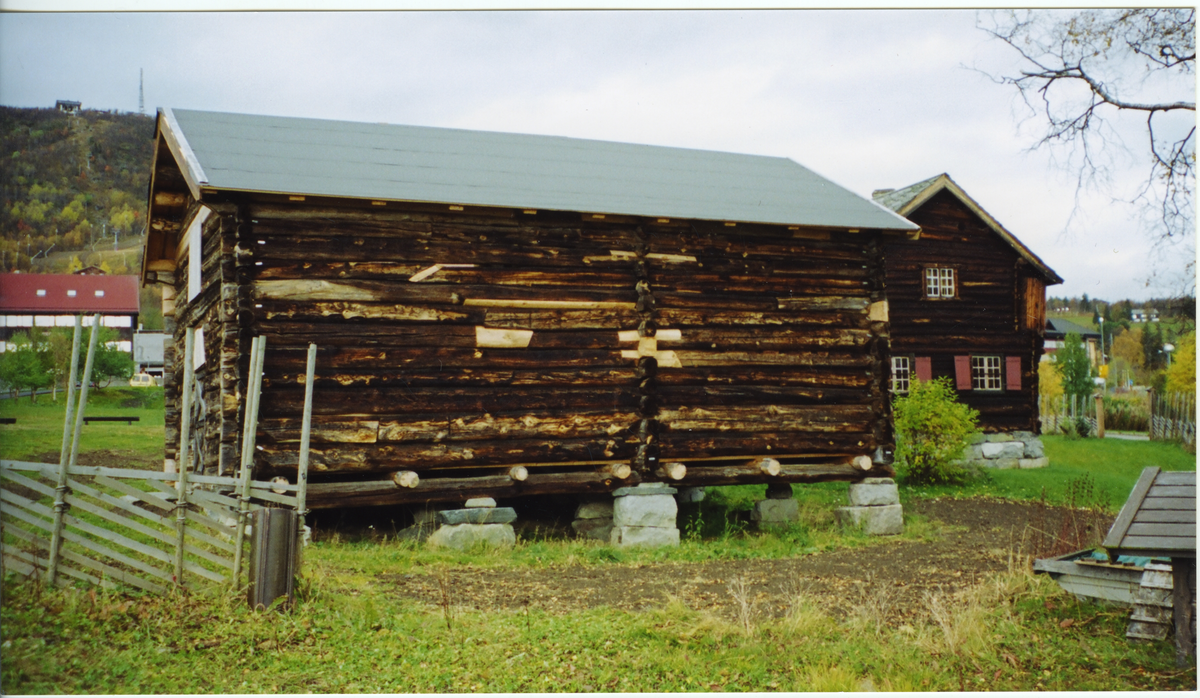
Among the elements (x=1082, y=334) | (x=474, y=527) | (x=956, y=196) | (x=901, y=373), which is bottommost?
(x=474, y=527)

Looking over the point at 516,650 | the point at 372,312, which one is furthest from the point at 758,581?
the point at 372,312

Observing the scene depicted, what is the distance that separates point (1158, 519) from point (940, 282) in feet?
53.5

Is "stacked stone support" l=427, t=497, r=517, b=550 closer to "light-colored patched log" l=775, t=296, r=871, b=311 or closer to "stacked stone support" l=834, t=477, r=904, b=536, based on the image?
"light-colored patched log" l=775, t=296, r=871, b=311

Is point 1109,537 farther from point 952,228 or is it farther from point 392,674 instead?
point 952,228

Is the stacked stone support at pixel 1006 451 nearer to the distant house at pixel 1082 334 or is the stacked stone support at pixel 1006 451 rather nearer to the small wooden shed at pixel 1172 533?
the distant house at pixel 1082 334

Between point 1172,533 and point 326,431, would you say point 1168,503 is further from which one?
point 326,431

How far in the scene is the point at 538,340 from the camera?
11.2 m

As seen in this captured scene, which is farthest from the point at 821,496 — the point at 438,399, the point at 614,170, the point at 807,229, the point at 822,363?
the point at 438,399

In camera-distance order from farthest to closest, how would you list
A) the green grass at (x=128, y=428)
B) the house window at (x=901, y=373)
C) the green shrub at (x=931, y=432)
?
1. the house window at (x=901, y=373)
2. the green shrub at (x=931, y=432)
3. the green grass at (x=128, y=428)

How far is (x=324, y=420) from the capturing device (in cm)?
1025

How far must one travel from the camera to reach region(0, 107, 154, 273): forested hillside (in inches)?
325

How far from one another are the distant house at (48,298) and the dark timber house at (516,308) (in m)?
1.18

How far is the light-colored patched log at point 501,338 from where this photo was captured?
1097cm

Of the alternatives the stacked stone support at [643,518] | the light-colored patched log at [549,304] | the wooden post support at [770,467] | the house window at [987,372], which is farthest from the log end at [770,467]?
the house window at [987,372]
